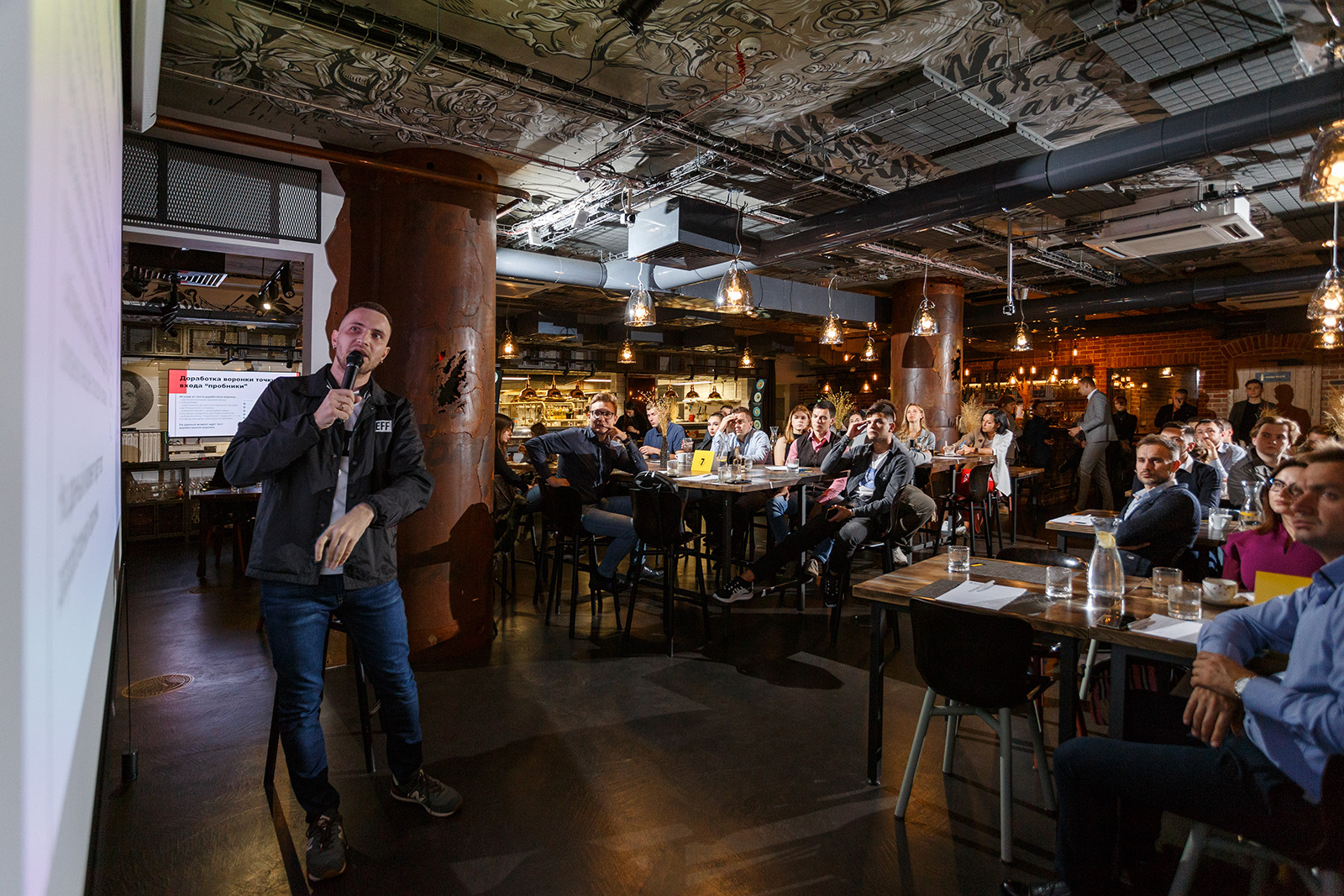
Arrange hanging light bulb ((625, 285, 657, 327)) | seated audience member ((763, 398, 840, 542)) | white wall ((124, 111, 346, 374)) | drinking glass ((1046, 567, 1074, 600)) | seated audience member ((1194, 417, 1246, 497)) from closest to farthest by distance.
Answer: drinking glass ((1046, 567, 1074, 600))
white wall ((124, 111, 346, 374))
hanging light bulb ((625, 285, 657, 327))
seated audience member ((1194, 417, 1246, 497))
seated audience member ((763, 398, 840, 542))

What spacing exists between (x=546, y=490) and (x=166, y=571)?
13.5 ft

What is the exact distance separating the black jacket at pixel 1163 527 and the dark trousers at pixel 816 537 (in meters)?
1.74

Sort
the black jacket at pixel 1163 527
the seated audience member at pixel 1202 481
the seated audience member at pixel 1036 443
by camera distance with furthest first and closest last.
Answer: the seated audience member at pixel 1036 443 → the seated audience member at pixel 1202 481 → the black jacket at pixel 1163 527

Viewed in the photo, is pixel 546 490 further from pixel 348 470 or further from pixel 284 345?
pixel 284 345

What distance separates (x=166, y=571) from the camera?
254 inches

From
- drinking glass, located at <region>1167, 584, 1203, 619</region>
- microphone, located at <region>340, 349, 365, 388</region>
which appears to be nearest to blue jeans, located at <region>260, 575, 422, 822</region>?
microphone, located at <region>340, 349, 365, 388</region>

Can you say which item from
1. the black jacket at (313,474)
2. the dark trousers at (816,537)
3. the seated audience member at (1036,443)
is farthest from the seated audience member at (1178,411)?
the black jacket at (313,474)

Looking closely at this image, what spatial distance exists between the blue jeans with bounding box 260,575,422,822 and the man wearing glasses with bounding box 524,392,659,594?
8.64 ft

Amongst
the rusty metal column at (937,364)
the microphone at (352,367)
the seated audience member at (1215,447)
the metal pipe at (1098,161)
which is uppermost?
the metal pipe at (1098,161)

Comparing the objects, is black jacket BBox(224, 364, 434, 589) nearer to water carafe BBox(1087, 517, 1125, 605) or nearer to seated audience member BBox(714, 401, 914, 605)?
water carafe BBox(1087, 517, 1125, 605)

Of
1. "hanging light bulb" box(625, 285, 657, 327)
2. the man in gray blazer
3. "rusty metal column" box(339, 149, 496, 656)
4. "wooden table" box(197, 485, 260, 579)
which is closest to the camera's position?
"rusty metal column" box(339, 149, 496, 656)

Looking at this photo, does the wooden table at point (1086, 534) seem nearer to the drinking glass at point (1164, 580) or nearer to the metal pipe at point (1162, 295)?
the drinking glass at point (1164, 580)

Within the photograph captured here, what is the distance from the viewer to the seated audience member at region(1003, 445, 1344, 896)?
5.29ft

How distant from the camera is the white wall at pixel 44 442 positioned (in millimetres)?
418
